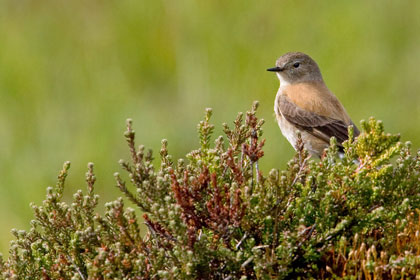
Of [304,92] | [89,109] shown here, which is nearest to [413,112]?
[304,92]

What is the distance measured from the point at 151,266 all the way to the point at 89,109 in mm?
6910

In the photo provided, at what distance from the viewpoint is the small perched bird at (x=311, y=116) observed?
721cm

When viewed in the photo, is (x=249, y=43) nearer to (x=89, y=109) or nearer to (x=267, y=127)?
(x=267, y=127)

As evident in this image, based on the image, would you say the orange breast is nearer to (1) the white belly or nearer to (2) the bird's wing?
(2) the bird's wing

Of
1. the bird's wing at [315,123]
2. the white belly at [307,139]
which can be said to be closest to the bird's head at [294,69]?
the bird's wing at [315,123]

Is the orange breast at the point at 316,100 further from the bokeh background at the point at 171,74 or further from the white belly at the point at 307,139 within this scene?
the bokeh background at the point at 171,74

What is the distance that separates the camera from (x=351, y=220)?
157 inches

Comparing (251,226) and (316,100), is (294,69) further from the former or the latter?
(251,226)

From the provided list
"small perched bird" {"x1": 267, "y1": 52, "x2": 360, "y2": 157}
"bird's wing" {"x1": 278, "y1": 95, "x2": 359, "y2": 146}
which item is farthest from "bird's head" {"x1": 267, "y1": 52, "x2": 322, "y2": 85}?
"bird's wing" {"x1": 278, "y1": 95, "x2": 359, "y2": 146}

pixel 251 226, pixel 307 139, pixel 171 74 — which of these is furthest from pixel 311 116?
pixel 171 74

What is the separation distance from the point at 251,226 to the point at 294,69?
4380mm

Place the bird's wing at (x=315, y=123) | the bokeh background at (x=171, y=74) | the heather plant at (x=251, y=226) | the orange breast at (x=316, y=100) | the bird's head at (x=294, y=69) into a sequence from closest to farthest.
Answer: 1. the heather plant at (x=251, y=226)
2. the bird's wing at (x=315, y=123)
3. the orange breast at (x=316, y=100)
4. the bird's head at (x=294, y=69)
5. the bokeh background at (x=171, y=74)

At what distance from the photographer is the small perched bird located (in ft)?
23.7

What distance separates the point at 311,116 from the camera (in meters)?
7.40
